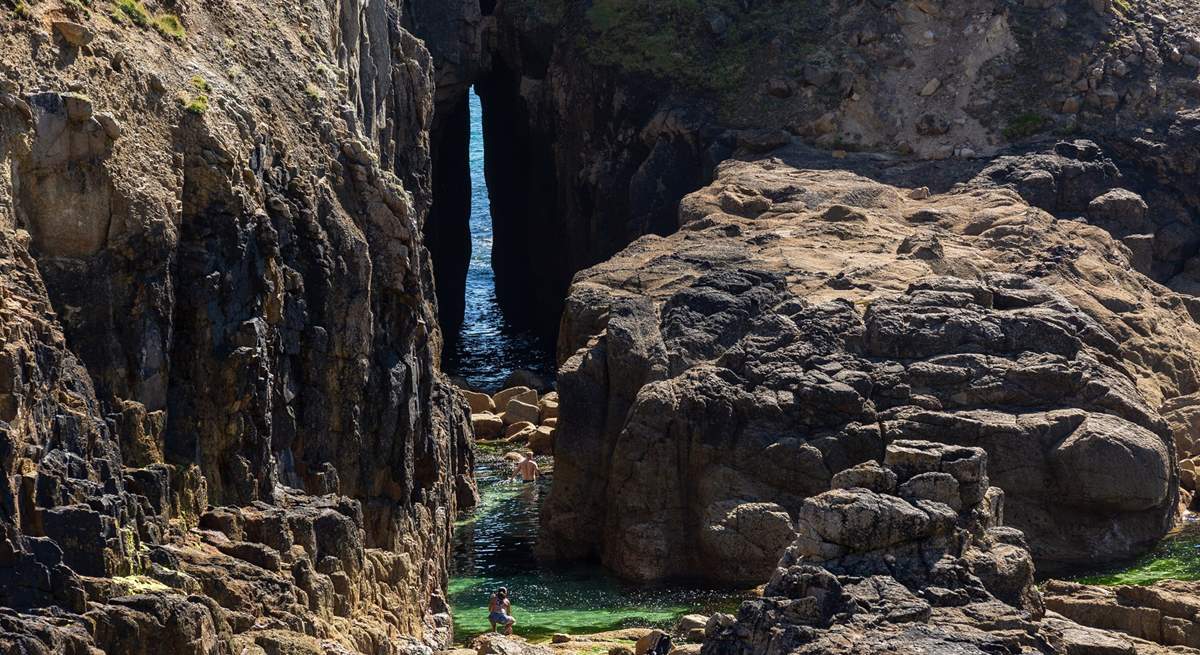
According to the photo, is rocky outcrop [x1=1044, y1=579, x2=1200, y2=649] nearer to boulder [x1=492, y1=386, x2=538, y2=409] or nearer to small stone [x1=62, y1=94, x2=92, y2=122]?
small stone [x1=62, y1=94, x2=92, y2=122]

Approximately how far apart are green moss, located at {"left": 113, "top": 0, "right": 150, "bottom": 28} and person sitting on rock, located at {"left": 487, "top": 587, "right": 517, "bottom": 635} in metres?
18.0

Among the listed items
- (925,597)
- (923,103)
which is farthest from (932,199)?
(925,597)

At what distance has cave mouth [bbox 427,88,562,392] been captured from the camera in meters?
96.4

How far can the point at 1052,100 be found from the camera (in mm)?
78938

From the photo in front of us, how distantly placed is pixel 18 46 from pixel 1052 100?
51.4 meters

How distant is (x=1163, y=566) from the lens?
55.2m

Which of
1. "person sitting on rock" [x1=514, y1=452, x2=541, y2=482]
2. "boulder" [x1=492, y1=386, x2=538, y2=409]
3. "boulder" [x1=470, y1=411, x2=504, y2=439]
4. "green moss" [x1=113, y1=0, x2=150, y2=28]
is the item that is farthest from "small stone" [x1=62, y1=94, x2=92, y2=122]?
"boulder" [x1=492, y1=386, x2=538, y2=409]

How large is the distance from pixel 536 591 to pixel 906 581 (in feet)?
73.4

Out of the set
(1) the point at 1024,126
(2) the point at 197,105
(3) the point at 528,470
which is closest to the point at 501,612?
(2) the point at 197,105

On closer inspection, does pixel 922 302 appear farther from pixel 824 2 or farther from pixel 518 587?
pixel 824 2

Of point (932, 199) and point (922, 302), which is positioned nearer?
point (922, 302)

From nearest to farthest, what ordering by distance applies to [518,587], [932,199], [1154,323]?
[518,587]
[1154,323]
[932,199]

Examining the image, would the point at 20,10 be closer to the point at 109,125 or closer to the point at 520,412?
the point at 109,125

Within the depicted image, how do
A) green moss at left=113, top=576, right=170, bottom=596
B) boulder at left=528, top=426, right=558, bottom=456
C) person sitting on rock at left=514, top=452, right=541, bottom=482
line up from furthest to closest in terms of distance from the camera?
boulder at left=528, top=426, right=558, bottom=456, person sitting on rock at left=514, top=452, right=541, bottom=482, green moss at left=113, top=576, right=170, bottom=596
